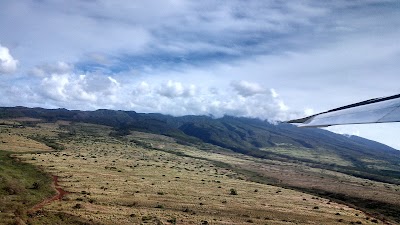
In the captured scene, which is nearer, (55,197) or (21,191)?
(21,191)

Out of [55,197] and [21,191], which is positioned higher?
[21,191]

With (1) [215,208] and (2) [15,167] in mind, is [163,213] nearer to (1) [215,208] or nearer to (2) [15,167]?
(1) [215,208]

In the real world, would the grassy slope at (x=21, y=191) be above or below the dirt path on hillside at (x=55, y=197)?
above

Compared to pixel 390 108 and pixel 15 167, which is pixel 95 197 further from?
pixel 390 108

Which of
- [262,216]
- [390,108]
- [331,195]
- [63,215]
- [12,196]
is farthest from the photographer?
[331,195]

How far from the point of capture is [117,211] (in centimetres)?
4491

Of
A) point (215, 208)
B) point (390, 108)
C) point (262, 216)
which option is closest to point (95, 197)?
point (215, 208)

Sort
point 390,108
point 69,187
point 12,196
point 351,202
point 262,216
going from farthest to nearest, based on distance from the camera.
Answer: point 351,202 < point 69,187 < point 262,216 < point 12,196 < point 390,108

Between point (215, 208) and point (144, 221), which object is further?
point (215, 208)

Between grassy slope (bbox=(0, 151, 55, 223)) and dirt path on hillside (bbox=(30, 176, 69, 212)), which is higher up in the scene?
grassy slope (bbox=(0, 151, 55, 223))

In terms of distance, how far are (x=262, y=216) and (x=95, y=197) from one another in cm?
2619

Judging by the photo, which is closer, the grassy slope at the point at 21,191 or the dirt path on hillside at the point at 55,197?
the grassy slope at the point at 21,191

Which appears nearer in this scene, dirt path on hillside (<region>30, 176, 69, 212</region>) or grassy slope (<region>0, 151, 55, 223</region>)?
grassy slope (<region>0, 151, 55, 223</region>)

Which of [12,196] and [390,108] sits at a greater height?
[390,108]
